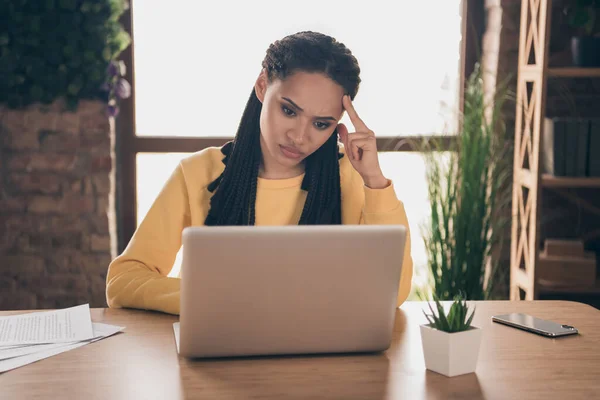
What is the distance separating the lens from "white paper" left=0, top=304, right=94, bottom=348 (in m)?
1.42

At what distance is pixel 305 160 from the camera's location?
6.79ft

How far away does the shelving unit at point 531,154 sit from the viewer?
117 inches

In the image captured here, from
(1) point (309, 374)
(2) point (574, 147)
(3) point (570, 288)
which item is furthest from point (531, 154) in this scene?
(1) point (309, 374)

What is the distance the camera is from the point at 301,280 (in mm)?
1231

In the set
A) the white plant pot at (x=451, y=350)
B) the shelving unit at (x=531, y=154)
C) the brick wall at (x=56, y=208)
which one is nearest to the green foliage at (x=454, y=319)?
the white plant pot at (x=451, y=350)

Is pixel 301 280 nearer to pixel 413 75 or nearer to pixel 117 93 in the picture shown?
pixel 117 93

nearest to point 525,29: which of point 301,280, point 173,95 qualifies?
point 173,95

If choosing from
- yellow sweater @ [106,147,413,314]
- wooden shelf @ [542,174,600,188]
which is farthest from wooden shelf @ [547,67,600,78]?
yellow sweater @ [106,147,413,314]

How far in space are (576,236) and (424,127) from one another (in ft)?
2.69

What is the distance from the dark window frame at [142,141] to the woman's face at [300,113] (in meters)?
1.49

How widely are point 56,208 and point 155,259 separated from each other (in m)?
1.49

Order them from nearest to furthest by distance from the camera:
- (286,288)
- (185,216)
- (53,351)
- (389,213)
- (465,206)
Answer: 1. (286,288)
2. (53,351)
3. (389,213)
4. (185,216)
5. (465,206)

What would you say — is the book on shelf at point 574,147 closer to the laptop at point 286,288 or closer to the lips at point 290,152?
the lips at point 290,152

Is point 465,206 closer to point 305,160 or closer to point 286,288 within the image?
point 305,160
